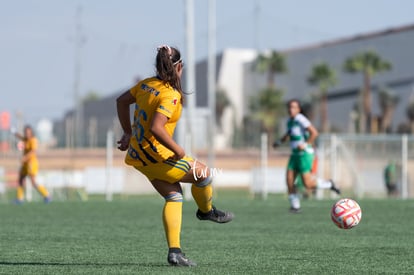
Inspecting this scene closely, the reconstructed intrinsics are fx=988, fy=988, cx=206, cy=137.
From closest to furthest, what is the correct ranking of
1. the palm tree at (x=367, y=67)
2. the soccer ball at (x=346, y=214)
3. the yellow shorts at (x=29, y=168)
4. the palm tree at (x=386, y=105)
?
1. the soccer ball at (x=346, y=214)
2. the yellow shorts at (x=29, y=168)
3. the palm tree at (x=386, y=105)
4. the palm tree at (x=367, y=67)

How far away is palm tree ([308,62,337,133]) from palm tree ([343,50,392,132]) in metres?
3.24

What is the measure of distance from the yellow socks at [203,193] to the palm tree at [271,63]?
88.4m

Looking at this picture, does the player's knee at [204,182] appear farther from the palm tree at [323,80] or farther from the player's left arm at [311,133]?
the palm tree at [323,80]

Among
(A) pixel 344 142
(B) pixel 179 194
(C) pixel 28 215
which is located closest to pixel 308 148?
(C) pixel 28 215

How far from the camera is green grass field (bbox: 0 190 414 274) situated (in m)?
8.96

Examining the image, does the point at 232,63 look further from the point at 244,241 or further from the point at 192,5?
the point at 244,241

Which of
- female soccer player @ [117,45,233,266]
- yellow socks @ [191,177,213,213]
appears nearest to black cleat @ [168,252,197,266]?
female soccer player @ [117,45,233,266]

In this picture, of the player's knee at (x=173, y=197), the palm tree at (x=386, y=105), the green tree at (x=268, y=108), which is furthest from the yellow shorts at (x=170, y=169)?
the green tree at (x=268, y=108)

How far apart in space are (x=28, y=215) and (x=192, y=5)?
17.6 meters

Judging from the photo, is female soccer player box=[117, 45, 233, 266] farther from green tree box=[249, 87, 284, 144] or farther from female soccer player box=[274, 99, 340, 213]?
green tree box=[249, 87, 284, 144]

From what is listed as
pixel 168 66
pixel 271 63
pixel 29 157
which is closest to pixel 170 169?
pixel 168 66

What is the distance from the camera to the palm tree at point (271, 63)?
97.5 meters

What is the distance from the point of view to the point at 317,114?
306ft

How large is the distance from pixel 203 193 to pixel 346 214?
238 cm
